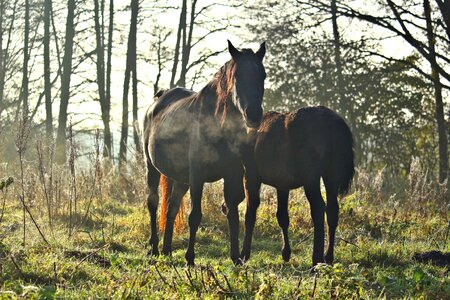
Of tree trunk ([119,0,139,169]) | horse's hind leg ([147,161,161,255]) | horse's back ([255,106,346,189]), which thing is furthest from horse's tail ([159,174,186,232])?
tree trunk ([119,0,139,169])

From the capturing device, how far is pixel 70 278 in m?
5.16

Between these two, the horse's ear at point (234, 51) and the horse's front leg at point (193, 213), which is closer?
the horse's ear at point (234, 51)

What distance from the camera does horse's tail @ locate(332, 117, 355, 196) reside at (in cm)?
648

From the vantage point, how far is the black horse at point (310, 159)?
633cm

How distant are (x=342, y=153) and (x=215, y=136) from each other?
4.51 feet

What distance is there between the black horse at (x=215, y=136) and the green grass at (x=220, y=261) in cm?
62

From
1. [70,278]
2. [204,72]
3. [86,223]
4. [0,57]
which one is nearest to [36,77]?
[0,57]

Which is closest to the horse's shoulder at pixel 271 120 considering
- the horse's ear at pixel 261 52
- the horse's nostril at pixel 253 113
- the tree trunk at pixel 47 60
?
the horse's ear at pixel 261 52

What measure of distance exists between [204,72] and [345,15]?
10140mm

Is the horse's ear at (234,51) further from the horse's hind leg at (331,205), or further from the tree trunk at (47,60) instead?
the tree trunk at (47,60)

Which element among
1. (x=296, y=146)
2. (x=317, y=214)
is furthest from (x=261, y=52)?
(x=317, y=214)

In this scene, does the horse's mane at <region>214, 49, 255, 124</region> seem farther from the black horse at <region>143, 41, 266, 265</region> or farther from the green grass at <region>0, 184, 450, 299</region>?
the green grass at <region>0, 184, 450, 299</region>

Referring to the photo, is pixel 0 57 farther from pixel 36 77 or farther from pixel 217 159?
pixel 217 159

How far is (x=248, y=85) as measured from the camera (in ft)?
19.4
